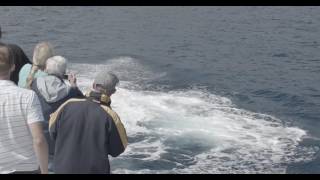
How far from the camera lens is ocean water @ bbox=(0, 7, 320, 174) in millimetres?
13211

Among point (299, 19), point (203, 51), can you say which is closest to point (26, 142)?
point (203, 51)

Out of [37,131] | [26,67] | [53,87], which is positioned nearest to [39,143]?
[37,131]

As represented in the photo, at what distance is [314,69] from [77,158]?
1972 centimetres

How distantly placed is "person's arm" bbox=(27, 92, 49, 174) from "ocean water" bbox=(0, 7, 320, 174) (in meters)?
7.14

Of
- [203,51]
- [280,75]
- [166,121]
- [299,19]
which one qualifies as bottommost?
[166,121]

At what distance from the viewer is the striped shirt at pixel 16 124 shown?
4703 mm

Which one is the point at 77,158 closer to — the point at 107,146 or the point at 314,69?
the point at 107,146

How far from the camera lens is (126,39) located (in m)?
29.6

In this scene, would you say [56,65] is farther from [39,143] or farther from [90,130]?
[39,143]

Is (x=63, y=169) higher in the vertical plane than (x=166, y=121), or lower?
lower

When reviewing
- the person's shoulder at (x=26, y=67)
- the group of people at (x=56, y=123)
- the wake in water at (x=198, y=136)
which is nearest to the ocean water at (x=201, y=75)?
the wake in water at (x=198, y=136)

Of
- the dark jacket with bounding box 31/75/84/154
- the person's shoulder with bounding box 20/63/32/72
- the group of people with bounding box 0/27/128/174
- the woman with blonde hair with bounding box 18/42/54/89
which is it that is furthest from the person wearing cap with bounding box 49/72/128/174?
the person's shoulder with bounding box 20/63/32/72

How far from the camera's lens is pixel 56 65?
616cm

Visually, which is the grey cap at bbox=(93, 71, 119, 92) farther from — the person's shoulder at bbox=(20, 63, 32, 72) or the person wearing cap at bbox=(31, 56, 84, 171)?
the person's shoulder at bbox=(20, 63, 32, 72)
